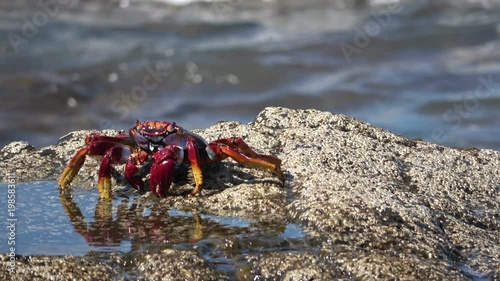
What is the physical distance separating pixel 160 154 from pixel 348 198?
3.68ft

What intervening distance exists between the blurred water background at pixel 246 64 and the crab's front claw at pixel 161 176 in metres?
9.70

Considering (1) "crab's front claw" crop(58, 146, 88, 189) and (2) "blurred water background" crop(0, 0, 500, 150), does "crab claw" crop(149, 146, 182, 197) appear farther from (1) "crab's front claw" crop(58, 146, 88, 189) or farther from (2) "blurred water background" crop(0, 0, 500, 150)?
(2) "blurred water background" crop(0, 0, 500, 150)

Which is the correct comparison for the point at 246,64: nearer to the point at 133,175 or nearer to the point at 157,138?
the point at 157,138

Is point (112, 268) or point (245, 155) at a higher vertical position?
point (245, 155)

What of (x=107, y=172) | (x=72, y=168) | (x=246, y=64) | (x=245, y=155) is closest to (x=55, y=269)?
(x=107, y=172)

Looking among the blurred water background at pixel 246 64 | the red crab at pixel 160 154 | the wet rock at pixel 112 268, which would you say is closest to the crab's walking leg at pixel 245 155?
the red crab at pixel 160 154

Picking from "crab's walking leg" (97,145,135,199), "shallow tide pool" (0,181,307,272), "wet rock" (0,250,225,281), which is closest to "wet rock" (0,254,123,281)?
"wet rock" (0,250,225,281)

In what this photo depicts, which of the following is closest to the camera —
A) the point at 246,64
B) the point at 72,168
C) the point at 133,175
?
the point at 133,175

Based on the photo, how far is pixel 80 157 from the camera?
536 cm

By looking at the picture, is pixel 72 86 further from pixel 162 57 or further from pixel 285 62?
pixel 285 62

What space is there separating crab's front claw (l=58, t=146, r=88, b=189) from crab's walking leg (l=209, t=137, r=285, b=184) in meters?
0.80

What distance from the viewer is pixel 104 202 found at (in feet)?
17.1

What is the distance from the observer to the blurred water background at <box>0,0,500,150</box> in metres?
16.0

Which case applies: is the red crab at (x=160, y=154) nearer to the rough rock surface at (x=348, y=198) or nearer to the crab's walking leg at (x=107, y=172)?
the crab's walking leg at (x=107, y=172)
